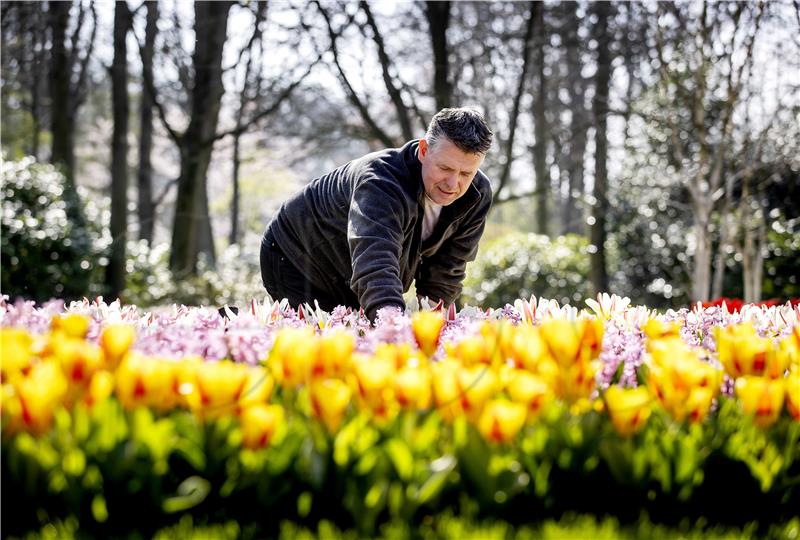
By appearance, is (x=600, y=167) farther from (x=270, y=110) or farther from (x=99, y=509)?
(x=99, y=509)

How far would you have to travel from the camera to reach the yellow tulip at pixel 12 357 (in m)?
1.76

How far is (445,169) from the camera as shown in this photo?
3.66 metres

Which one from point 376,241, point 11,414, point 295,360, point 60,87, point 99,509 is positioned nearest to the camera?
point 99,509

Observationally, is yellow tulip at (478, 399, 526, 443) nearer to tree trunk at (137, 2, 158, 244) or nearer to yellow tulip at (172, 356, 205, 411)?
yellow tulip at (172, 356, 205, 411)

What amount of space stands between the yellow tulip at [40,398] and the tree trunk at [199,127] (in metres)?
9.31

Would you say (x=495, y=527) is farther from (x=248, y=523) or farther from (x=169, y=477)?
(x=169, y=477)

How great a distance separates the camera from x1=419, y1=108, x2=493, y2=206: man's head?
11.6ft

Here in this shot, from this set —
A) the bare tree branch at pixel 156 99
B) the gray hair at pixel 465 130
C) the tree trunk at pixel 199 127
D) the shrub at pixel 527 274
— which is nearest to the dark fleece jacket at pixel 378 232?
the gray hair at pixel 465 130

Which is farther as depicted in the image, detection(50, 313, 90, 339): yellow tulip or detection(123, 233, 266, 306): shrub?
detection(123, 233, 266, 306): shrub

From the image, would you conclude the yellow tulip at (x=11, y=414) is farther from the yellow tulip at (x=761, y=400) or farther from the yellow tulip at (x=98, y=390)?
the yellow tulip at (x=761, y=400)

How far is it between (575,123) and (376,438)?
1500 cm

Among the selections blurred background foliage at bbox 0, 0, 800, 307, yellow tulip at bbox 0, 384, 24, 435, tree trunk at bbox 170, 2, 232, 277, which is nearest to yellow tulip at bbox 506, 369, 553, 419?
yellow tulip at bbox 0, 384, 24, 435

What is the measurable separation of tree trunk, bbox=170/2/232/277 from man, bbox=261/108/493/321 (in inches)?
253

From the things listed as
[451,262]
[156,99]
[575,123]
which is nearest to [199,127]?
[156,99]
